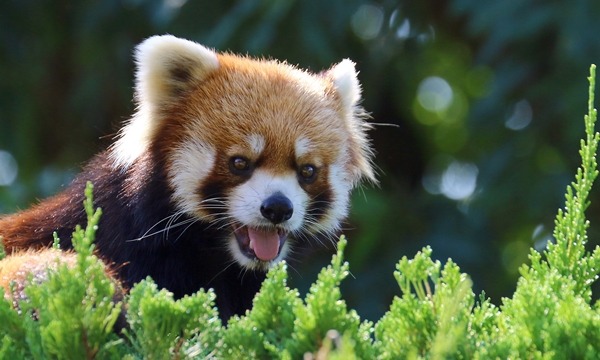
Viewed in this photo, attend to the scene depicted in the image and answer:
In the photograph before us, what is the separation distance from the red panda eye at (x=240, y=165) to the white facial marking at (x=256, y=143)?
1.6 inches

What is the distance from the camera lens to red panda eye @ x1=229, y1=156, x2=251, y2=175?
3514 mm

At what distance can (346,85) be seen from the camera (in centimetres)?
400

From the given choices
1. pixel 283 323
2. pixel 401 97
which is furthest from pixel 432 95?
pixel 283 323

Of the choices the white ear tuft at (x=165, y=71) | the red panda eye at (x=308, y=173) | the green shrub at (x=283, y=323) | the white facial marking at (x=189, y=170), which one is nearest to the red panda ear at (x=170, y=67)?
the white ear tuft at (x=165, y=71)

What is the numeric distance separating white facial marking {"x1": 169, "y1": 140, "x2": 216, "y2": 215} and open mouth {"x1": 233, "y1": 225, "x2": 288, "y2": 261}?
167 mm

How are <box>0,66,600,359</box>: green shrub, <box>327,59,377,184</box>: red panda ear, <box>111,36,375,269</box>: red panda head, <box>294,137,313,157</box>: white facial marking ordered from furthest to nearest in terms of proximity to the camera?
<box>327,59,377,184</box>: red panda ear, <box>294,137,313,157</box>: white facial marking, <box>111,36,375,269</box>: red panda head, <box>0,66,600,359</box>: green shrub

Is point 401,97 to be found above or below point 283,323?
above

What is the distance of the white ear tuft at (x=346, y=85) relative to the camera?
3.98 m

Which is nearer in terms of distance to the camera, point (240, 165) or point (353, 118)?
point (240, 165)

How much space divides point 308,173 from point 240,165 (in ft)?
0.79

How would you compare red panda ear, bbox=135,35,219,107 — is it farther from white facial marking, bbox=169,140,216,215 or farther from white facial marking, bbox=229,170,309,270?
white facial marking, bbox=229,170,309,270

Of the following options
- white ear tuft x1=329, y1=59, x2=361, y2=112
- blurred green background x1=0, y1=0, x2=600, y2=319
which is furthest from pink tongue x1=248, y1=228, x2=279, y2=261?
blurred green background x1=0, y1=0, x2=600, y2=319

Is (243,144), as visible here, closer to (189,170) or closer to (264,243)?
(189,170)

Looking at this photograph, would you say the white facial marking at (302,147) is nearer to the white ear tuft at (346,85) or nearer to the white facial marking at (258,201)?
the white facial marking at (258,201)
